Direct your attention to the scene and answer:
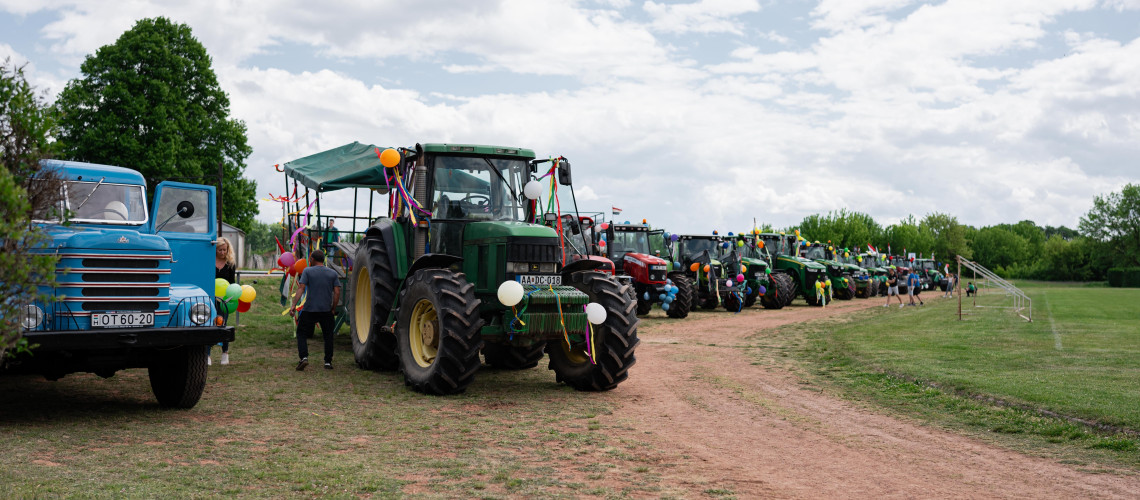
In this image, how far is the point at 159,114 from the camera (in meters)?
32.4

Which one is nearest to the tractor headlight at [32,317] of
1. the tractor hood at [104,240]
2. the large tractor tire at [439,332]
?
the tractor hood at [104,240]

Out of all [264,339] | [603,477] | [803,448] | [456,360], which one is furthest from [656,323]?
[603,477]

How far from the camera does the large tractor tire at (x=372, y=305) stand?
10.8 metres

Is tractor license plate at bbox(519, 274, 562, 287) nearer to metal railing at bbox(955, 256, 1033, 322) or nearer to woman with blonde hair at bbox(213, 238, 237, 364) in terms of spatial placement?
woman with blonde hair at bbox(213, 238, 237, 364)

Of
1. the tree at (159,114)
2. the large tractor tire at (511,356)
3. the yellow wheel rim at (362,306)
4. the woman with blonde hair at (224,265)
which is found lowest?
the large tractor tire at (511,356)

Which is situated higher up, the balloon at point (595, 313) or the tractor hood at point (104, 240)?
the tractor hood at point (104, 240)

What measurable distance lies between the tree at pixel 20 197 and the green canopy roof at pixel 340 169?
304 inches

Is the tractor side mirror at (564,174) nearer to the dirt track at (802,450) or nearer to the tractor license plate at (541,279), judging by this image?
the tractor license plate at (541,279)

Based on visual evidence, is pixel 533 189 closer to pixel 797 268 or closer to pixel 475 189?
pixel 475 189

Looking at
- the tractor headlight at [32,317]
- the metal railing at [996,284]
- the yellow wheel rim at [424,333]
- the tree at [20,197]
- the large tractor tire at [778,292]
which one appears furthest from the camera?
the large tractor tire at [778,292]

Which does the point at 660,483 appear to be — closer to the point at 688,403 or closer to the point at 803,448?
the point at 803,448

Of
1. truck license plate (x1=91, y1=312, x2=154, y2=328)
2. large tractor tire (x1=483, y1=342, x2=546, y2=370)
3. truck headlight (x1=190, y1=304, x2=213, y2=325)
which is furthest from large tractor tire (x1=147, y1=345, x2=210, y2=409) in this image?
large tractor tire (x1=483, y1=342, x2=546, y2=370)

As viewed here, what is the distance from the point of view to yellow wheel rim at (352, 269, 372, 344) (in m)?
11.9

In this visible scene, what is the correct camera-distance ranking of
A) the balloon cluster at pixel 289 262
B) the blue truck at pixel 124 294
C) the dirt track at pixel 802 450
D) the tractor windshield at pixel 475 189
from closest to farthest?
the dirt track at pixel 802 450 → the blue truck at pixel 124 294 → the tractor windshield at pixel 475 189 → the balloon cluster at pixel 289 262
